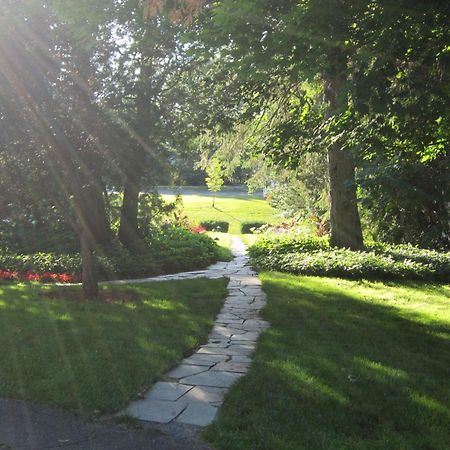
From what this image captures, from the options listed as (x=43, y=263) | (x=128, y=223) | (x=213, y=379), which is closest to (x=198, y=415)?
(x=213, y=379)

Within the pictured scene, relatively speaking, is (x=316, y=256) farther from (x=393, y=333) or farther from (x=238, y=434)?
(x=238, y=434)

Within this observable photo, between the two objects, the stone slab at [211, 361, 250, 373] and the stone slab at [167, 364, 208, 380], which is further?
the stone slab at [211, 361, 250, 373]

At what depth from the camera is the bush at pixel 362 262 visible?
11.1 m

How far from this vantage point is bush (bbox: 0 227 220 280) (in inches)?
465

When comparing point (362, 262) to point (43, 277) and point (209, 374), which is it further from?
point (209, 374)

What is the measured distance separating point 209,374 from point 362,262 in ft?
24.6

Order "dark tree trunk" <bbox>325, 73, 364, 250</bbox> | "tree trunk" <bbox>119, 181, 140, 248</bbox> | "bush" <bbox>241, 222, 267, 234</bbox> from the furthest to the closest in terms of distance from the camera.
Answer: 1. "bush" <bbox>241, 222, 267, 234</bbox>
2. "tree trunk" <bbox>119, 181, 140, 248</bbox>
3. "dark tree trunk" <bbox>325, 73, 364, 250</bbox>

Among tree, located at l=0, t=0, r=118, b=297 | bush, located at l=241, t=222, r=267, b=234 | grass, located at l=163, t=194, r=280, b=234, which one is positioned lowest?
bush, located at l=241, t=222, r=267, b=234

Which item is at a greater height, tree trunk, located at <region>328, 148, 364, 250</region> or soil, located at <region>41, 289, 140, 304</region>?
tree trunk, located at <region>328, 148, 364, 250</region>

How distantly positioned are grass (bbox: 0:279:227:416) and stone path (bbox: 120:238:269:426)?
16 cm

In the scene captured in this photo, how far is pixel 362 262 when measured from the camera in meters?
11.4

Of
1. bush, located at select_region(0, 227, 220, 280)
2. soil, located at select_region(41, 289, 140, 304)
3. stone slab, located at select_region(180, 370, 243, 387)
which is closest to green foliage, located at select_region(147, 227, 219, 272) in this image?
bush, located at select_region(0, 227, 220, 280)

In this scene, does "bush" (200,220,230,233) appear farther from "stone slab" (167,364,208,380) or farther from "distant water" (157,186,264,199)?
"distant water" (157,186,264,199)

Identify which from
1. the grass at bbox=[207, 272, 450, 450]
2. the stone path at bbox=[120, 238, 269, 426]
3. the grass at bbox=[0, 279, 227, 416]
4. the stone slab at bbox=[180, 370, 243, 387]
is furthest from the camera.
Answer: the stone slab at bbox=[180, 370, 243, 387]
